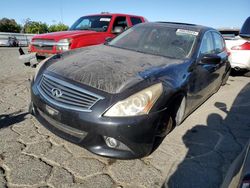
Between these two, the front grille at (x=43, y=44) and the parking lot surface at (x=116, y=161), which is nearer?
the parking lot surface at (x=116, y=161)

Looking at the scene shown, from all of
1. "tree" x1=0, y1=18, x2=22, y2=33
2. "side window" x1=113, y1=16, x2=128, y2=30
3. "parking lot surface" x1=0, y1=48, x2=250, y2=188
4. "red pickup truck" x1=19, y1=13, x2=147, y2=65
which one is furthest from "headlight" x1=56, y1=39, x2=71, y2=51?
"tree" x1=0, y1=18, x2=22, y2=33

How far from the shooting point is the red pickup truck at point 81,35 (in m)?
6.32

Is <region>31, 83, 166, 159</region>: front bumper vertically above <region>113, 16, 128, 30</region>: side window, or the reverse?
<region>113, 16, 128, 30</region>: side window

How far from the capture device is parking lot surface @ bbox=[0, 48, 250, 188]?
251 centimetres

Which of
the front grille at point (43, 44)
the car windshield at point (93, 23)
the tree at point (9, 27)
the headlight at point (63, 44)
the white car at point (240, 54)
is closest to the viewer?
the headlight at point (63, 44)

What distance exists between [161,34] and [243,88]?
3.63 m

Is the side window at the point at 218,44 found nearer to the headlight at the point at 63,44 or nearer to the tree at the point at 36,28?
the headlight at the point at 63,44

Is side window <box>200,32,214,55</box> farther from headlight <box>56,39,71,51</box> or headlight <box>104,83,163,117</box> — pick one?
headlight <box>56,39,71,51</box>

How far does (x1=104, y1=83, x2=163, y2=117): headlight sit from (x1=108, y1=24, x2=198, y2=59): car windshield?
130 centimetres

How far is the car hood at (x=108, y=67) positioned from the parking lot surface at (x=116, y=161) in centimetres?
86

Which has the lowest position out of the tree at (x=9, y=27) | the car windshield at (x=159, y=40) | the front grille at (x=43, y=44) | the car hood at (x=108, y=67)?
the tree at (x=9, y=27)

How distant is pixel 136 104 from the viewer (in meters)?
2.53

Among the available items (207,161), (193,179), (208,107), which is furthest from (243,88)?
(193,179)

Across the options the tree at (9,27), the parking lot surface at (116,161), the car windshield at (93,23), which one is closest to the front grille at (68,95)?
the parking lot surface at (116,161)
